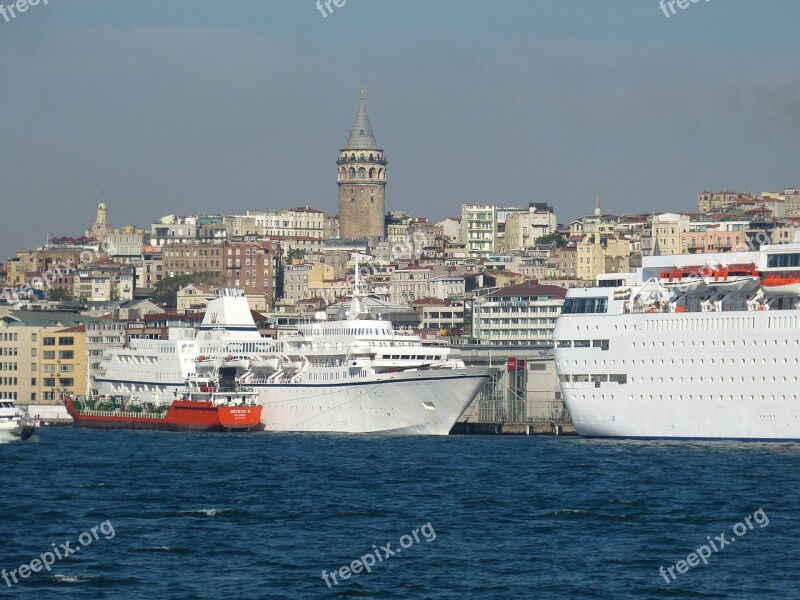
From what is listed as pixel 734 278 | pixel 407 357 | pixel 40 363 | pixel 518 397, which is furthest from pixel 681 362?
pixel 40 363

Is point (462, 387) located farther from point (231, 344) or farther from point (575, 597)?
point (575, 597)

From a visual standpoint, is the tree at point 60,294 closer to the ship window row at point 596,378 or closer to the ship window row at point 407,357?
the ship window row at point 407,357

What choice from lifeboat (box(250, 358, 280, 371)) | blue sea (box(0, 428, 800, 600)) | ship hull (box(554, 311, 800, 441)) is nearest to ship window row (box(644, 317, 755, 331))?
ship hull (box(554, 311, 800, 441))

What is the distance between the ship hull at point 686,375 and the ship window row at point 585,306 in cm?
41

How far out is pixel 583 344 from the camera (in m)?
61.1

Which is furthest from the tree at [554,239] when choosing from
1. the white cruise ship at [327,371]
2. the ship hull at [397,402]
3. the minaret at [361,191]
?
the ship hull at [397,402]

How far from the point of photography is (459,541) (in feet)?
118

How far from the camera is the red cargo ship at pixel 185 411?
72688 millimetres

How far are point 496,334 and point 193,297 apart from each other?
31.1 meters

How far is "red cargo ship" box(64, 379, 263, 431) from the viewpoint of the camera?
72.7m

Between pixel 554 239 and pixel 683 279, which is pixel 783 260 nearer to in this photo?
pixel 683 279

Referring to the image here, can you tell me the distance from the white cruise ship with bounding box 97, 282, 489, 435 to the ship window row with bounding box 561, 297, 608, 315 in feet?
22.8

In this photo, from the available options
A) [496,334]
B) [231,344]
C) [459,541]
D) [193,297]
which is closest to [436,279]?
[193,297]

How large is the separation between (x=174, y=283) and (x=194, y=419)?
7509cm
